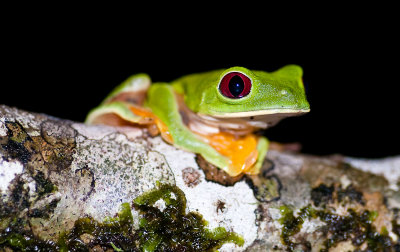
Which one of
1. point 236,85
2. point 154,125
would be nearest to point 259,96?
point 236,85

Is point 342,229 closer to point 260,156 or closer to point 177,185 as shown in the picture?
point 260,156

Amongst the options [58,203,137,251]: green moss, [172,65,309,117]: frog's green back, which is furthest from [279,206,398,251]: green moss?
[58,203,137,251]: green moss

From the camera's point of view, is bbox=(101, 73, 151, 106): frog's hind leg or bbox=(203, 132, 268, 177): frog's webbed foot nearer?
bbox=(203, 132, 268, 177): frog's webbed foot

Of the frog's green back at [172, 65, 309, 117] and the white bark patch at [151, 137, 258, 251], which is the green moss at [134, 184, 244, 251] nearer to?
the white bark patch at [151, 137, 258, 251]

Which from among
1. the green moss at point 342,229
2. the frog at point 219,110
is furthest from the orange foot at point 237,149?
the green moss at point 342,229

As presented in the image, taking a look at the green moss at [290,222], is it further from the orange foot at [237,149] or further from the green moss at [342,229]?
the orange foot at [237,149]

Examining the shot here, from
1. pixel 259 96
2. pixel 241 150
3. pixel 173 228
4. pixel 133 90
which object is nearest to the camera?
pixel 173 228

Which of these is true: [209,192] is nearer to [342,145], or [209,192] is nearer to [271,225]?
[271,225]

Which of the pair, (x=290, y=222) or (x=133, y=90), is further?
(x=133, y=90)
